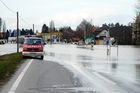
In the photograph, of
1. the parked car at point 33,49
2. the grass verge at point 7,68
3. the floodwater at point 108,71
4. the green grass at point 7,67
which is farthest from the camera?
the parked car at point 33,49

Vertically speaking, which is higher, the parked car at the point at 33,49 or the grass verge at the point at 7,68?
the parked car at the point at 33,49

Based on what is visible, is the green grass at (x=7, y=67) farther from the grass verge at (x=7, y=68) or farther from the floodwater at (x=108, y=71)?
the floodwater at (x=108, y=71)

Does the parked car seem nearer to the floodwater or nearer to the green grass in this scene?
the floodwater

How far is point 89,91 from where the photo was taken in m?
13.8

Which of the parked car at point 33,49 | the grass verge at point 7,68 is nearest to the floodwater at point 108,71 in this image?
the parked car at point 33,49

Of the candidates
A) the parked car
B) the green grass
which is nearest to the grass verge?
the green grass

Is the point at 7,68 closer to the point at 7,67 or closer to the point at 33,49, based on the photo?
the point at 7,67

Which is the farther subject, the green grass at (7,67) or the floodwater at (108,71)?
the green grass at (7,67)

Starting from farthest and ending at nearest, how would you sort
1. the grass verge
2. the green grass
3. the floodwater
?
the green grass
the grass verge
the floodwater

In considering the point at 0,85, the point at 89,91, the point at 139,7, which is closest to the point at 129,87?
the point at 89,91

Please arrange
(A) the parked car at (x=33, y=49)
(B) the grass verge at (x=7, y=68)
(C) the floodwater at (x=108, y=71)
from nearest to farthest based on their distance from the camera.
Answer: (C) the floodwater at (x=108, y=71), (B) the grass verge at (x=7, y=68), (A) the parked car at (x=33, y=49)

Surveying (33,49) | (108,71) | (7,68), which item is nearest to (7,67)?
(7,68)

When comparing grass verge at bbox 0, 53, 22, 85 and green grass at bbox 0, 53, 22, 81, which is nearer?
grass verge at bbox 0, 53, 22, 85

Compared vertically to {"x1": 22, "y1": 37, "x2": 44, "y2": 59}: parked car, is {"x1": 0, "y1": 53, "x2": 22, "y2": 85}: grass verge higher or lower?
lower
